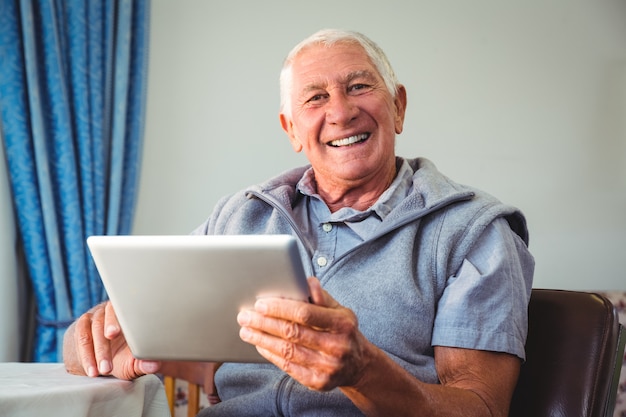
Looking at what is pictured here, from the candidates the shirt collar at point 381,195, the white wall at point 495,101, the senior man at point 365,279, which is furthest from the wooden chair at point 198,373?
the white wall at point 495,101

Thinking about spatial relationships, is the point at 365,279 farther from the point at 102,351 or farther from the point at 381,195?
the point at 102,351

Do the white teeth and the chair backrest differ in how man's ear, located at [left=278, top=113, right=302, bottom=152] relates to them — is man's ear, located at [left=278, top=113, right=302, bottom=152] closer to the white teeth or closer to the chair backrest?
the white teeth

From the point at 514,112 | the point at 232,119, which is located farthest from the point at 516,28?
the point at 232,119

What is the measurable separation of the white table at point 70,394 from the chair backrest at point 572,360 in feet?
2.23

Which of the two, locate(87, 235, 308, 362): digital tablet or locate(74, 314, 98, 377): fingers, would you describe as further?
locate(74, 314, 98, 377): fingers

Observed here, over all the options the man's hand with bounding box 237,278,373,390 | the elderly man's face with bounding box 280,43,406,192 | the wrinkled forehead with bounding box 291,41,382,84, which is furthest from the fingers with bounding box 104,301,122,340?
the wrinkled forehead with bounding box 291,41,382,84

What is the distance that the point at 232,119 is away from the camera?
2.68 metres

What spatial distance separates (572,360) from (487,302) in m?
0.18

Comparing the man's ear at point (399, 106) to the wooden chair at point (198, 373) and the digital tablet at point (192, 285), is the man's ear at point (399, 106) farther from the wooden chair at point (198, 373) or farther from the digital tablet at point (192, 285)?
the digital tablet at point (192, 285)

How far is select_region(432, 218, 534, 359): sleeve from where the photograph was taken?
4.23ft

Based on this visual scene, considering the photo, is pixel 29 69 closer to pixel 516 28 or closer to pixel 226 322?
pixel 226 322

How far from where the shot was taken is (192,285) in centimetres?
102

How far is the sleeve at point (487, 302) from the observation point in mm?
1288

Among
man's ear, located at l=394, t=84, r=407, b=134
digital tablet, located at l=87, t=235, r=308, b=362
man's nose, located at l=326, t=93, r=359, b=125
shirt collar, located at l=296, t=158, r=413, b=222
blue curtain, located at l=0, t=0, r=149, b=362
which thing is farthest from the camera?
blue curtain, located at l=0, t=0, r=149, b=362
